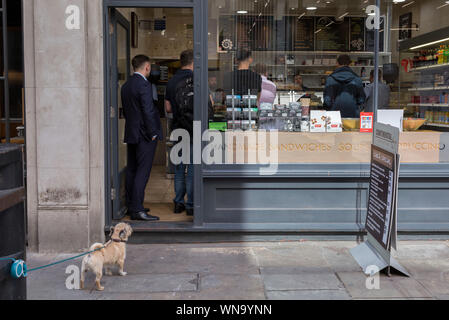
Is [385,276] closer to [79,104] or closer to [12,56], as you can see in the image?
[79,104]

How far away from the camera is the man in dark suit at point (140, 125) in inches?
273

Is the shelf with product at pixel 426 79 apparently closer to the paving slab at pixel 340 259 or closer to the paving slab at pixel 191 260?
the paving slab at pixel 340 259

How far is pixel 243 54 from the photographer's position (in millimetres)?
6809

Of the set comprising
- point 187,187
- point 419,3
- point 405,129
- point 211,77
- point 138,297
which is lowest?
point 138,297

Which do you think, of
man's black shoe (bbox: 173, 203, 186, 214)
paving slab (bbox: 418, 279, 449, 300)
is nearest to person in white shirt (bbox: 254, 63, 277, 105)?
man's black shoe (bbox: 173, 203, 186, 214)

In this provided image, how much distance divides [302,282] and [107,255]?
1.86m

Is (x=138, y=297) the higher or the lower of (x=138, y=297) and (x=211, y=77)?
the lower

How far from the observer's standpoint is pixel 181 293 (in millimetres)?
5145

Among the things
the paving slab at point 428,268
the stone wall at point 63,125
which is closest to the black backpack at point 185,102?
the stone wall at point 63,125

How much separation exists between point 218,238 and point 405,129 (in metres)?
2.65

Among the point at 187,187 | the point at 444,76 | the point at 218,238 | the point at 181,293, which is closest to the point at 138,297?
the point at 181,293

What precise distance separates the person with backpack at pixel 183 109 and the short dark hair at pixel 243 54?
700mm

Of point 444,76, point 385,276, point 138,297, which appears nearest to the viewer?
point 138,297

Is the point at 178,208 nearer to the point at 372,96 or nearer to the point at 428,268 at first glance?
the point at 372,96
